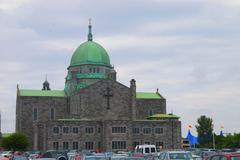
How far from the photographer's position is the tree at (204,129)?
11700cm

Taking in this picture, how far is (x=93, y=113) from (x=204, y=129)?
30920mm

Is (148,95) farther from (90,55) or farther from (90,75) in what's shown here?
(90,55)

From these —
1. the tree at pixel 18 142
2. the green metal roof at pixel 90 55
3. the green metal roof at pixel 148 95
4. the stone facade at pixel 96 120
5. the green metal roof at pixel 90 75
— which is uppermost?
the green metal roof at pixel 90 55

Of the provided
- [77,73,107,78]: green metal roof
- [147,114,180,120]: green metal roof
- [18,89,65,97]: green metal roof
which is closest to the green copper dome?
[77,73,107,78]: green metal roof

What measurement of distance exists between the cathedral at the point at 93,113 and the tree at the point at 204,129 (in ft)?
44.9

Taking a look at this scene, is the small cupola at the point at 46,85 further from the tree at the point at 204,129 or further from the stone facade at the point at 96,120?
the tree at the point at 204,129

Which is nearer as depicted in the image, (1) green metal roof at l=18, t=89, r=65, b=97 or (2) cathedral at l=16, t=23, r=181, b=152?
(2) cathedral at l=16, t=23, r=181, b=152

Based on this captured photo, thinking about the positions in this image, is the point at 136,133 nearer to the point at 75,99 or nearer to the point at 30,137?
the point at 75,99

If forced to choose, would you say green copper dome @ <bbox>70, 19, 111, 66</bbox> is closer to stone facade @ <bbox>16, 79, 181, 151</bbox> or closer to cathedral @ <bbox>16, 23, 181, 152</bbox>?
cathedral @ <bbox>16, 23, 181, 152</bbox>

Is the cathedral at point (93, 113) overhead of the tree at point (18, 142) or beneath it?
overhead

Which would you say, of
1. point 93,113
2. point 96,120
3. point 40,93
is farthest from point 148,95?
point 40,93

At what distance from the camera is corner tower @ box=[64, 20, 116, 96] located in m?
108

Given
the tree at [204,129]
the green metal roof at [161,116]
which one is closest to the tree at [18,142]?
the green metal roof at [161,116]

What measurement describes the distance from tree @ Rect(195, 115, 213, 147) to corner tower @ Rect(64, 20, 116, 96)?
23.8 metres
